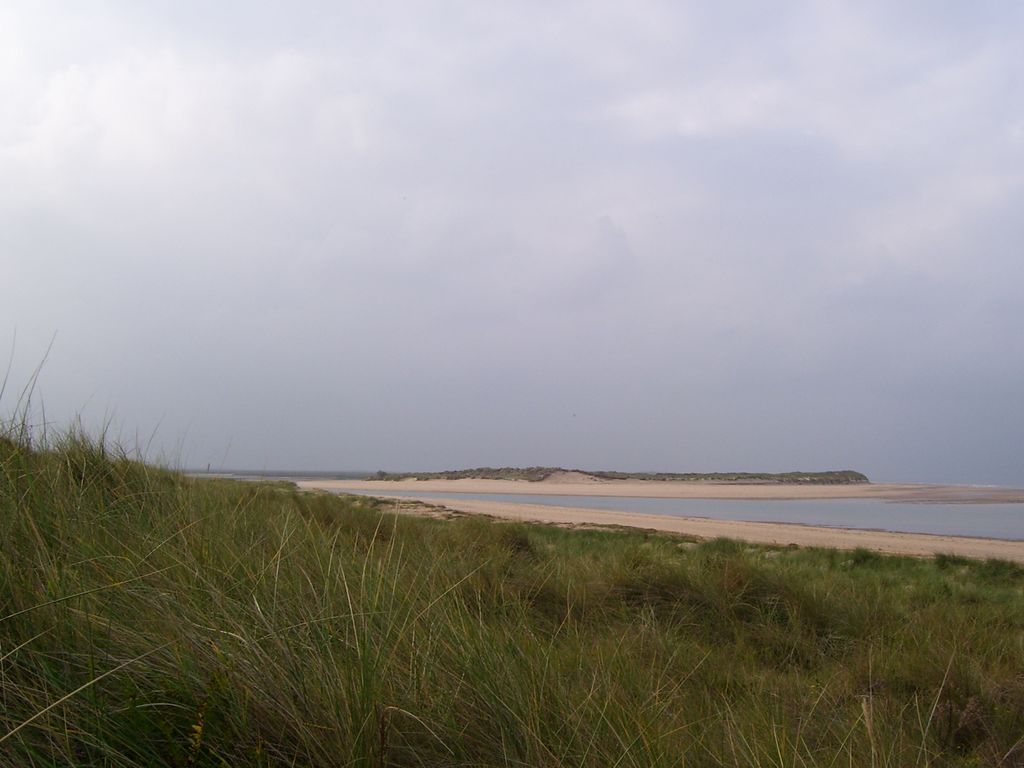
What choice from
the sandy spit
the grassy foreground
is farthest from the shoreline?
the grassy foreground

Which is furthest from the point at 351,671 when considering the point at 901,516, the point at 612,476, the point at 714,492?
the point at 612,476

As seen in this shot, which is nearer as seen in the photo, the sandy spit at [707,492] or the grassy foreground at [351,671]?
the grassy foreground at [351,671]

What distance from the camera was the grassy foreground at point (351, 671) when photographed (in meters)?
1.83

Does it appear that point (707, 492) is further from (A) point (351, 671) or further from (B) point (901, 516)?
(A) point (351, 671)

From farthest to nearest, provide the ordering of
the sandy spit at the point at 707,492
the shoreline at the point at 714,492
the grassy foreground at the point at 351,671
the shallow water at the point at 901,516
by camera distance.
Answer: the sandy spit at the point at 707,492, the shoreline at the point at 714,492, the shallow water at the point at 901,516, the grassy foreground at the point at 351,671

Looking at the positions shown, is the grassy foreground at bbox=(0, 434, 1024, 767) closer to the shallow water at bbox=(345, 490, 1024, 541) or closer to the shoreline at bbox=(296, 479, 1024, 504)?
the shallow water at bbox=(345, 490, 1024, 541)

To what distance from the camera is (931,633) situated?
4.72 m

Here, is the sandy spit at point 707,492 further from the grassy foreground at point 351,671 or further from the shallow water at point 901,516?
the grassy foreground at point 351,671

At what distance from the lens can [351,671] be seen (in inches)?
77.2

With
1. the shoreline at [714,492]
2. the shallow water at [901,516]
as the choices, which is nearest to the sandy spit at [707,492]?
the shoreline at [714,492]

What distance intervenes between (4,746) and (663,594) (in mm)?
4785

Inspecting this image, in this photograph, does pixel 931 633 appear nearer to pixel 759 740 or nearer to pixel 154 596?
pixel 759 740

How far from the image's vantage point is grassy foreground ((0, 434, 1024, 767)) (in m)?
1.83

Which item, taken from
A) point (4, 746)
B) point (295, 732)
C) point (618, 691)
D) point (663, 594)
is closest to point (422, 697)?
point (295, 732)
